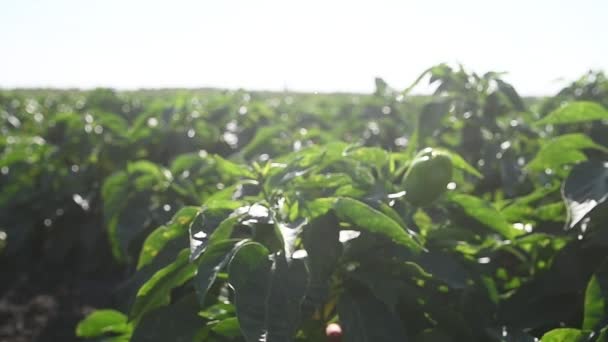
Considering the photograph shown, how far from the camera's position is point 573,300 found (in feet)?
5.24

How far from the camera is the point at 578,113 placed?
173 centimetres

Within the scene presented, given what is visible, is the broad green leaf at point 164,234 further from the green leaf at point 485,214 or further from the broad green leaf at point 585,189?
the broad green leaf at point 585,189

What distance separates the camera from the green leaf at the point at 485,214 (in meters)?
1.59

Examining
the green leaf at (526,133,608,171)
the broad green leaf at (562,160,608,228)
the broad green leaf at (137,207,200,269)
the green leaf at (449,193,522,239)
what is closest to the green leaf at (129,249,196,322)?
the broad green leaf at (137,207,200,269)

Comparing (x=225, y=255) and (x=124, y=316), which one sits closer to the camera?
(x=225, y=255)

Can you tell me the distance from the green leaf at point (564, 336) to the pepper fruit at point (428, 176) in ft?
1.34

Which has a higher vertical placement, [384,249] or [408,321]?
[384,249]

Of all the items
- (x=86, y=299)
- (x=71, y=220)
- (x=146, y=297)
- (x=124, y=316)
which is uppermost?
(x=146, y=297)

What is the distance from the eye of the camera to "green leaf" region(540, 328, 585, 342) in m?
1.23

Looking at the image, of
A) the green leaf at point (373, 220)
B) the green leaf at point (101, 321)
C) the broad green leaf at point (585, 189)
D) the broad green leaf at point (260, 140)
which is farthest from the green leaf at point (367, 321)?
the broad green leaf at point (260, 140)

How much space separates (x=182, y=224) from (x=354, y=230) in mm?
375

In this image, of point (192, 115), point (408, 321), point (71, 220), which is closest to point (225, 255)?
point (408, 321)

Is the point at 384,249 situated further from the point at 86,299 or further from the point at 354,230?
the point at 86,299

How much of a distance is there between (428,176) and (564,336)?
44 cm
